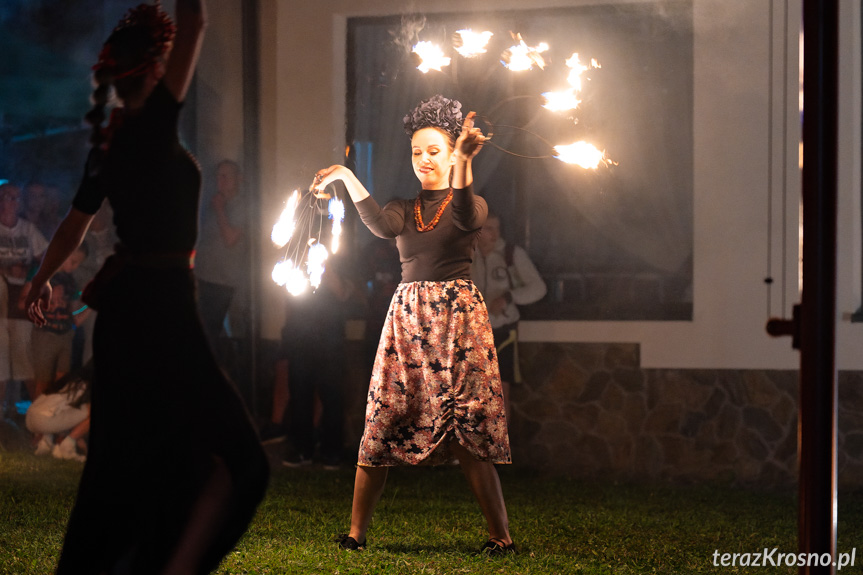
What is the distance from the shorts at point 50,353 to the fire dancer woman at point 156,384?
975 millimetres

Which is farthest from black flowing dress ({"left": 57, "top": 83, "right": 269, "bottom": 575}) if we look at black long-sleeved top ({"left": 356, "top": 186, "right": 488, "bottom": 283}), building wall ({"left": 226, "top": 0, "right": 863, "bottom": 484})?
building wall ({"left": 226, "top": 0, "right": 863, "bottom": 484})

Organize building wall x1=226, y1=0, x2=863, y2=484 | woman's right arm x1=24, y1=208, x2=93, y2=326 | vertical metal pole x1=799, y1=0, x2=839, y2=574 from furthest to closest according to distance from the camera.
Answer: building wall x1=226, y1=0, x2=863, y2=484, woman's right arm x1=24, y1=208, x2=93, y2=326, vertical metal pole x1=799, y1=0, x2=839, y2=574

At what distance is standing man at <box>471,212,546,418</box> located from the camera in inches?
218

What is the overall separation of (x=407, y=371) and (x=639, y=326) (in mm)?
2580

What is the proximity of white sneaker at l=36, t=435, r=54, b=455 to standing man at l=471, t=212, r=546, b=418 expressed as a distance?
107 inches

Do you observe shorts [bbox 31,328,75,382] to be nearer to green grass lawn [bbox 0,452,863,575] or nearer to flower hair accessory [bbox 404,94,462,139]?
green grass lawn [bbox 0,452,863,575]

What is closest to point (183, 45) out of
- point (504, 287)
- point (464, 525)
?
point (464, 525)

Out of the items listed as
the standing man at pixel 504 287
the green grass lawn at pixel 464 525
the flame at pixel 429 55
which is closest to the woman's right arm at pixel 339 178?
the flame at pixel 429 55

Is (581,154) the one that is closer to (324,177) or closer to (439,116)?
(439,116)

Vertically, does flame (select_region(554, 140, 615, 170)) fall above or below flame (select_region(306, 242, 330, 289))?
above

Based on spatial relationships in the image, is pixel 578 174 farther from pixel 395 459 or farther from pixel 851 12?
pixel 395 459

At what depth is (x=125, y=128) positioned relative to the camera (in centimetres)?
211

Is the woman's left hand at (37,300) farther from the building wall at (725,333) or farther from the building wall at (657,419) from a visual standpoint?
the building wall at (657,419)

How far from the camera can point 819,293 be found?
171cm
